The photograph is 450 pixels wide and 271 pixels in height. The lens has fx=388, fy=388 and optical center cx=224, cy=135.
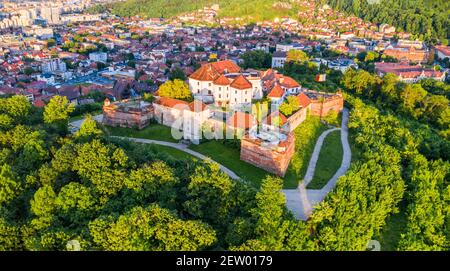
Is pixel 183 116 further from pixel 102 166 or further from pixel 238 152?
pixel 102 166

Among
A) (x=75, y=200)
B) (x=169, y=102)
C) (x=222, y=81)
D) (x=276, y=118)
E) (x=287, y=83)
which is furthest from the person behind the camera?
(x=287, y=83)

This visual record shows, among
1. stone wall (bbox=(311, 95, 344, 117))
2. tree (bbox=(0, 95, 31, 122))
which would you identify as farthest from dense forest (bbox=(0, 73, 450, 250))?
stone wall (bbox=(311, 95, 344, 117))

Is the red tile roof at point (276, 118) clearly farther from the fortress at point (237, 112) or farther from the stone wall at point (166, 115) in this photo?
the stone wall at point (166, 115)

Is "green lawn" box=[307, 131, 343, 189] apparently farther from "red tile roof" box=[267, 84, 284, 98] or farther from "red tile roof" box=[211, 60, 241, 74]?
"red tile roof" box=[211, 60, 241, 74]

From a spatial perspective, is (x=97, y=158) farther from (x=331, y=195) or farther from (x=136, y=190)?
(x=331, y=195)

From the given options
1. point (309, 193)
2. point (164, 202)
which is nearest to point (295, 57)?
point (309, 193)

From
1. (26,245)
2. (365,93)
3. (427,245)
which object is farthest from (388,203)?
(365,93)

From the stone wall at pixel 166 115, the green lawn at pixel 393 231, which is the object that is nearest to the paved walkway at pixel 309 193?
the green lawn at pixel 393 231
